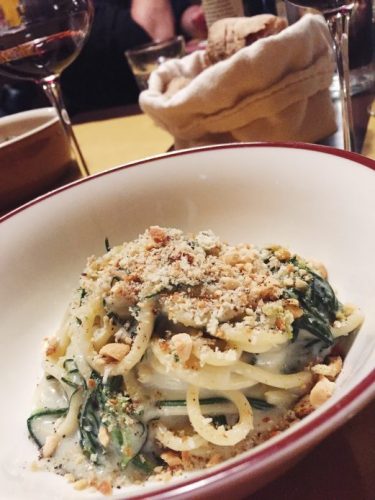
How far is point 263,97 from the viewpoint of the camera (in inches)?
43.7

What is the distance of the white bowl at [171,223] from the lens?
0.68 meters

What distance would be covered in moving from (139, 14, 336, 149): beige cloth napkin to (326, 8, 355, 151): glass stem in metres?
0.16

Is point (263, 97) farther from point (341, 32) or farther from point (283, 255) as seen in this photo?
point (283, 255)

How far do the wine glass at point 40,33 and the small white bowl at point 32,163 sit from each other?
126 millimetres

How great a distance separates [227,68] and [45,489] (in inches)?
31.3

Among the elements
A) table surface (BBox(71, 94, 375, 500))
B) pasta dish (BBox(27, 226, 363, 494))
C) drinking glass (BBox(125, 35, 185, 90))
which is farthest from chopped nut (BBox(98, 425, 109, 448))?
drinking glass (BBox(125, 35, 185, 90))

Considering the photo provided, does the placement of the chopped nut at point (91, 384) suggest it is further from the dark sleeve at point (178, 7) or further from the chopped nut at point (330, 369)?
Result: the dark sleeve at point (178, 7)

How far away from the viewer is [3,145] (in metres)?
1.13

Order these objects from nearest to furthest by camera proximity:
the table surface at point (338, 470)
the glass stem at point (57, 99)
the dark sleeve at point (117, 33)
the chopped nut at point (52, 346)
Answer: the table surface at point (338, 470) < the chopped nut at point (52, 346) < the glass stem at point (57, 99) < the dark sleeve at point (117, 33)

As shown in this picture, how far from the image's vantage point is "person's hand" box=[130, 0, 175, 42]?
10.3 ft

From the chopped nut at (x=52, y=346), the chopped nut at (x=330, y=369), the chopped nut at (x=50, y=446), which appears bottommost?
the chopped nut at (x=50, y=446)

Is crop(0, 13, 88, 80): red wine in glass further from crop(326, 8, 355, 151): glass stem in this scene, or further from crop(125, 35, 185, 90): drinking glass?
crop(125, 35, 185, 90): drinking glass

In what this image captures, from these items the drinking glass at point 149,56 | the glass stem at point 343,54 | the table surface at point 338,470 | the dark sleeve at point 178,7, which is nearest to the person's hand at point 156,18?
the dark sleeve at point 178,7

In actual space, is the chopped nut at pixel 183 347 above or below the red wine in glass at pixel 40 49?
below
